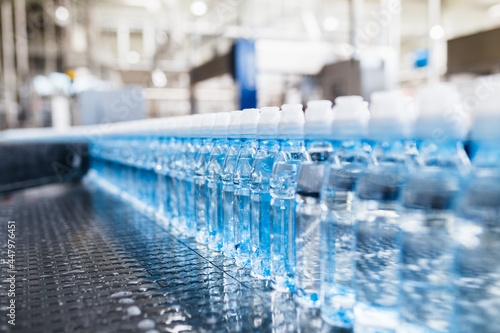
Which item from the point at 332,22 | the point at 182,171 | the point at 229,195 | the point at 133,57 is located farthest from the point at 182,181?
the point at 133,57

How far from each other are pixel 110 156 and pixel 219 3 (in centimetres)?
381

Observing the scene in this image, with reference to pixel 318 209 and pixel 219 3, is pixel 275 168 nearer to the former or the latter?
pixel 318 209

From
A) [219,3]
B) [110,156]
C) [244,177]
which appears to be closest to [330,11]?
[219,3]

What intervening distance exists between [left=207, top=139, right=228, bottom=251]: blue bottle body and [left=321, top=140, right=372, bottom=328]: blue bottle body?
37 centimetres

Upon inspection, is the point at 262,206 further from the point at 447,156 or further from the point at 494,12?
the point at 494,12

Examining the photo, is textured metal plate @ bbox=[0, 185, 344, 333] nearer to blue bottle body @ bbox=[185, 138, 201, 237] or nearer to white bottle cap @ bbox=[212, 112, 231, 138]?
blue bottle body @ bbox=[185, 138, 201, 237]

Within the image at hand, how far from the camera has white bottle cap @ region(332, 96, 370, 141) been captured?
541 millimetres

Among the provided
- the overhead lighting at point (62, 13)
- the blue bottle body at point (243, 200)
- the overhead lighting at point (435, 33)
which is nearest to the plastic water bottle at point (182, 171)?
the blue bottle body at point (243, 200)

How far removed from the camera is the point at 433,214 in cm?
47

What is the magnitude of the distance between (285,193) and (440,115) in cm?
35

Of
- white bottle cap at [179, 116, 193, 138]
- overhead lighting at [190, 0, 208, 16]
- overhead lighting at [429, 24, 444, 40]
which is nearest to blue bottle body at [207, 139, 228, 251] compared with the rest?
white bottle cap at [179, 116, 193, 138]

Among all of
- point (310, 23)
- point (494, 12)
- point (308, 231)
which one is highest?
point (494, 12)

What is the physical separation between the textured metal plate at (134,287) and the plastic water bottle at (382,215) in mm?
74

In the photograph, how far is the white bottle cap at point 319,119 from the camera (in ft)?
1.95
